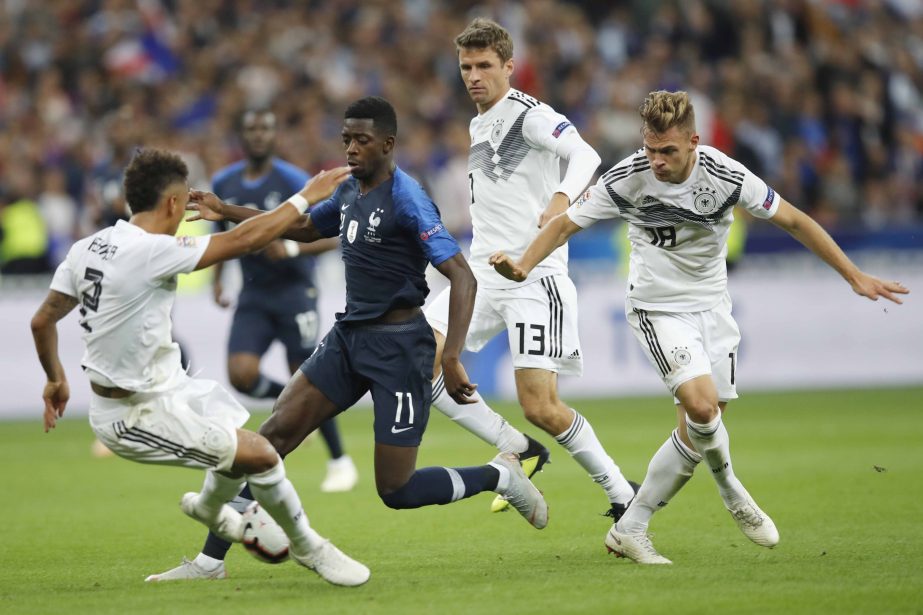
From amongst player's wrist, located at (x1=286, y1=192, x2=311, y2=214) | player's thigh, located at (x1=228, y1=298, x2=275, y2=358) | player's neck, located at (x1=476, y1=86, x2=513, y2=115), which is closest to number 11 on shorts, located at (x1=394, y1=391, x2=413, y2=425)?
player's wrist, located at (x1=286, y1=192, x2=311, y2=214)

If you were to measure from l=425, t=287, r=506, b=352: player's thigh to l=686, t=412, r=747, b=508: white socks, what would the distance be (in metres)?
1.69

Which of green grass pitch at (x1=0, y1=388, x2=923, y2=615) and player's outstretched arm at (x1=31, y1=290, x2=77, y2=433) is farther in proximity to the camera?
player's outstretched arm at (x1=31, y1=290, x2=77, y2=433)

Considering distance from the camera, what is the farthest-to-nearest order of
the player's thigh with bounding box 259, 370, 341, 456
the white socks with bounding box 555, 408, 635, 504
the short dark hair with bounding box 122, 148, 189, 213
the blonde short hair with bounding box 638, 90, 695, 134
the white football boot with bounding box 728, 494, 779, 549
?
the white socks with bounding box 555, 408, 635, 504, the white football boot with bounding box 728, 494, 779, 549, the player's thigh with bounding box 259, 370, 341, 456, the blonde short hair with bounding box 638, 90, 695, 134, the short dark hair with bounding box 122, 148, 189, 213

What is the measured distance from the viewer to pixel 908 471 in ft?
36.3

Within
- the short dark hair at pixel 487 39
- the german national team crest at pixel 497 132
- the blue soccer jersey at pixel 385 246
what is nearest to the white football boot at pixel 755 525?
the blue soccer jersey at pixel 385 246

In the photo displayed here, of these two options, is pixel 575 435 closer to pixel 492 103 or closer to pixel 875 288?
pixel 875 288

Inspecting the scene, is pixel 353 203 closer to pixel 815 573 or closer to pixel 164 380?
pixel 164 380

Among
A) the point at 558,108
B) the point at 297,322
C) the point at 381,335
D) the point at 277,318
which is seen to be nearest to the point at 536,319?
the point at 381,335

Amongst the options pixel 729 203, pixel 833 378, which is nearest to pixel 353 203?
pixel 729 203

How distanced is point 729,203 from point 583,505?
124 inches

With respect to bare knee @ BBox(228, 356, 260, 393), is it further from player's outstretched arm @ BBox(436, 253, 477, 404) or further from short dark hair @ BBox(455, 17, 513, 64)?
player's outstretched arm @ BBox(436, 253, 477, 404)

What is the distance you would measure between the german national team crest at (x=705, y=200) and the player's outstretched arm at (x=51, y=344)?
3190mm

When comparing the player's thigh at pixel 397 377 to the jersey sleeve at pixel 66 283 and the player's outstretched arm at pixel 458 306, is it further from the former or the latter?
the jersey sleeve at pixel 66 283

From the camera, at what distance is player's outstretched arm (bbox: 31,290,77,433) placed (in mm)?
6652
